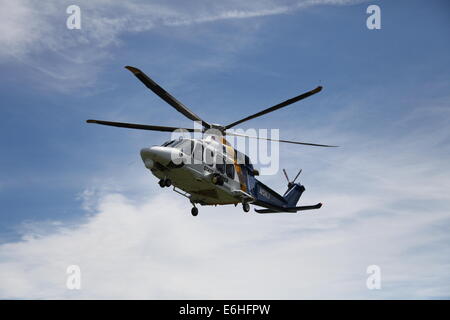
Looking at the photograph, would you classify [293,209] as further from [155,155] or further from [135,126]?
[135,126]

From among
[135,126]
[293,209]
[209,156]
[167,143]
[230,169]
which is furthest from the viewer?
[293,209]

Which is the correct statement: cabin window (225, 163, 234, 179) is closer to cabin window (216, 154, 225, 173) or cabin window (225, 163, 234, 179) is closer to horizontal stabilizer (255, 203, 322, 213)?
cabin window (216, 154, 225, 173)

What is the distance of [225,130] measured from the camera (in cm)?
3425

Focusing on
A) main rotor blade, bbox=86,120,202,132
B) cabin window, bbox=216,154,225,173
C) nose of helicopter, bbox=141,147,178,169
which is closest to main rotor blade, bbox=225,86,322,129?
cabin window, bbox=216,154,225,173

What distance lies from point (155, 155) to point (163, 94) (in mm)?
3707

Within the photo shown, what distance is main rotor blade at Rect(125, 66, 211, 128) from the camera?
2676 cm

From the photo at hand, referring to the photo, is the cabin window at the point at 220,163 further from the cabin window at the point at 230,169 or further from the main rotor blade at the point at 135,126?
the main rotor blade at the point at 135,126

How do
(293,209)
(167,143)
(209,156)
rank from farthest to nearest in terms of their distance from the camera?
1. (293,209)
2. (209,156)
3. (167,143)

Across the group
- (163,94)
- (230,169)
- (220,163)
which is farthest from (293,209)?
(163,94)

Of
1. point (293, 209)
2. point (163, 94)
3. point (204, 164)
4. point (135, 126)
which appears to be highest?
point (163, 94)

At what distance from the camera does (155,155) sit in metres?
28.9

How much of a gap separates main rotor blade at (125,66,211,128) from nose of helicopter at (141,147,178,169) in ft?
9.45

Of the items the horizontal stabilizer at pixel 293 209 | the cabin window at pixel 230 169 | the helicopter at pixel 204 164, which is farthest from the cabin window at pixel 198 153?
the horizontal stabilizer at pixel 293 209

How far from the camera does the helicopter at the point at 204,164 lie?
29141mm
